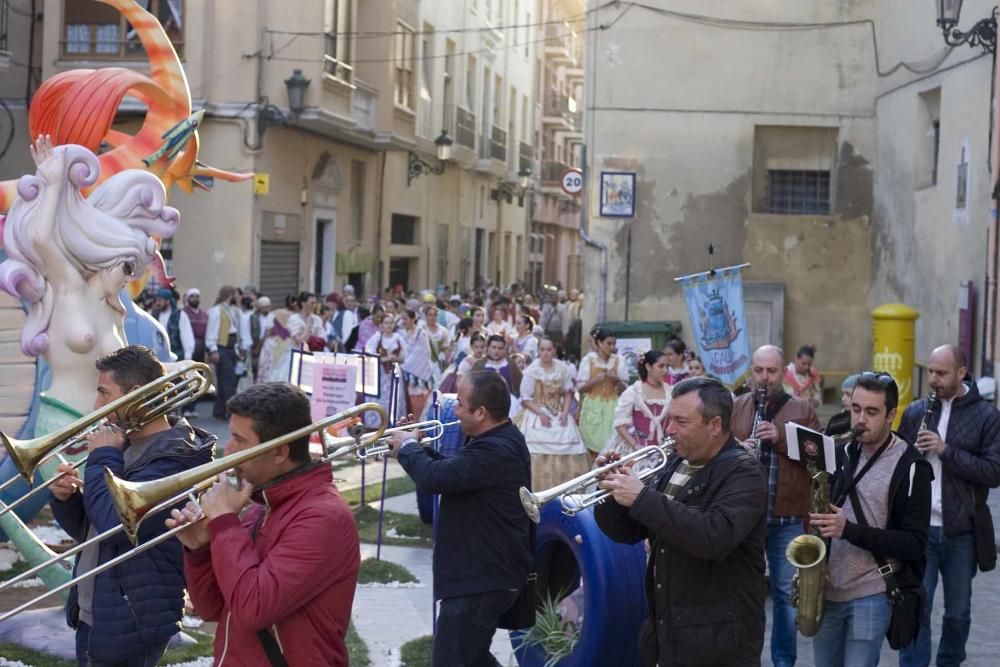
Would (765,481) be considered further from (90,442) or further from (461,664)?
(90,442)

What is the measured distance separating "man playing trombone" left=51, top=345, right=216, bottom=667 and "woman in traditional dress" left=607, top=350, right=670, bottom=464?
597cm

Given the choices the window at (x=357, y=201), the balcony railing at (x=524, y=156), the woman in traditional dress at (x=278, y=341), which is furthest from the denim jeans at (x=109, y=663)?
the balcony railing at (x=524, y=156)

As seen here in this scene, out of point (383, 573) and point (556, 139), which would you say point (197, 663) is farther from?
point (556, 139)

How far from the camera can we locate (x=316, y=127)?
25719 millimetres

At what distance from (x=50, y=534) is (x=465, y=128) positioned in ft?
91.8

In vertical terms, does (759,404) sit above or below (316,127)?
below

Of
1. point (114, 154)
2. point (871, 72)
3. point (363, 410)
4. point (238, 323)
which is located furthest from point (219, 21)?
point (363, 410)

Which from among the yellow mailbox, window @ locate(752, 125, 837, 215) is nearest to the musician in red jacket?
the yellow mailbox

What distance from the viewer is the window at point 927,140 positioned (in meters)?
17.8

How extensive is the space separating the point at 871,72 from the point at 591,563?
567 inches

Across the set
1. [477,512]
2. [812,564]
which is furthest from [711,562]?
[477,512]

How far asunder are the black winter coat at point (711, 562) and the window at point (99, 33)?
A: 803 inches

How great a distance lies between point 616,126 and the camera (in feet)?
66.7

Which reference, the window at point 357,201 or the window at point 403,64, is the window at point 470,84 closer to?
the window at point 403,64
